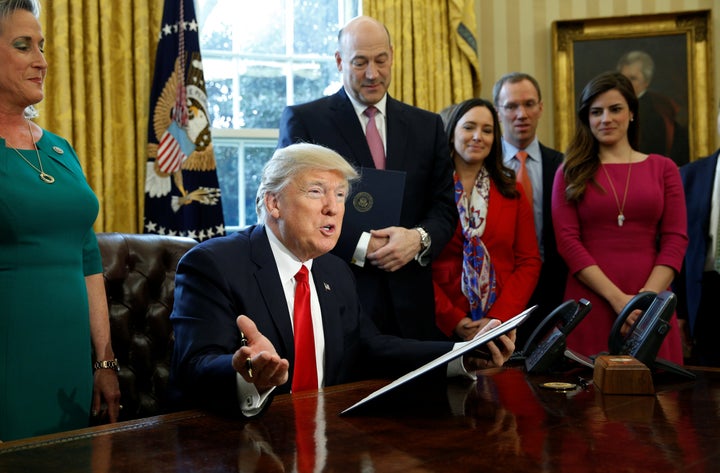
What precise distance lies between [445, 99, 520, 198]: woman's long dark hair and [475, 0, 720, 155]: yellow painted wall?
2369 millimetres

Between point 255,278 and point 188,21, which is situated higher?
point 188,21

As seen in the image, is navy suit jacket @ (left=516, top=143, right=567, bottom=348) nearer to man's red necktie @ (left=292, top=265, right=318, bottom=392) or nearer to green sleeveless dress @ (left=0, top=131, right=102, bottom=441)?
man's red necktie @ (left=292, top=265, right=318, bottom=392)

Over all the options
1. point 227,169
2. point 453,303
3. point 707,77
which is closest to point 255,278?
point 453,303

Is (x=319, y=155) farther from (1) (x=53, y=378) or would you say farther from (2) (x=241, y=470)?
(2) (x=241, y=470)

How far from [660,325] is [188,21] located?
3598 millimetres

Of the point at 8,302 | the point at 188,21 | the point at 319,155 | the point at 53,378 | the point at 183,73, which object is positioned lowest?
the point at 53,378

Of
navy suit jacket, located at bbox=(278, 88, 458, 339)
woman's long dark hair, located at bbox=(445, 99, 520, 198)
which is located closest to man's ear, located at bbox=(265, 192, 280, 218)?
navy suit jacket, located at bbox=(278, 88, 458, 339)

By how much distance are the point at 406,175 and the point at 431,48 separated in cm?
266

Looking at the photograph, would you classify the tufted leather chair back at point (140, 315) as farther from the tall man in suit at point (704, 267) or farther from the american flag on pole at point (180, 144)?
the tall man in suit at point (704, 267)

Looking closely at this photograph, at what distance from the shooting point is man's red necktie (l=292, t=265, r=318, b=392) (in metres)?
2.23

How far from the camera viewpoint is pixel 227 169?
18.3 feet

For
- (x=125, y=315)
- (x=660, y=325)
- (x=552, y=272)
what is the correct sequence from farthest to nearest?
1. (x=552, y=272)
2. (x=125, y=315)
3. (x=660, y=325)

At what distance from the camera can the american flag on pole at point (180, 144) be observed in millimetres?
4770

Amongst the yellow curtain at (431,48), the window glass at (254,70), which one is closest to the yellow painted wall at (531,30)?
the yellow curtain at (431,48)
